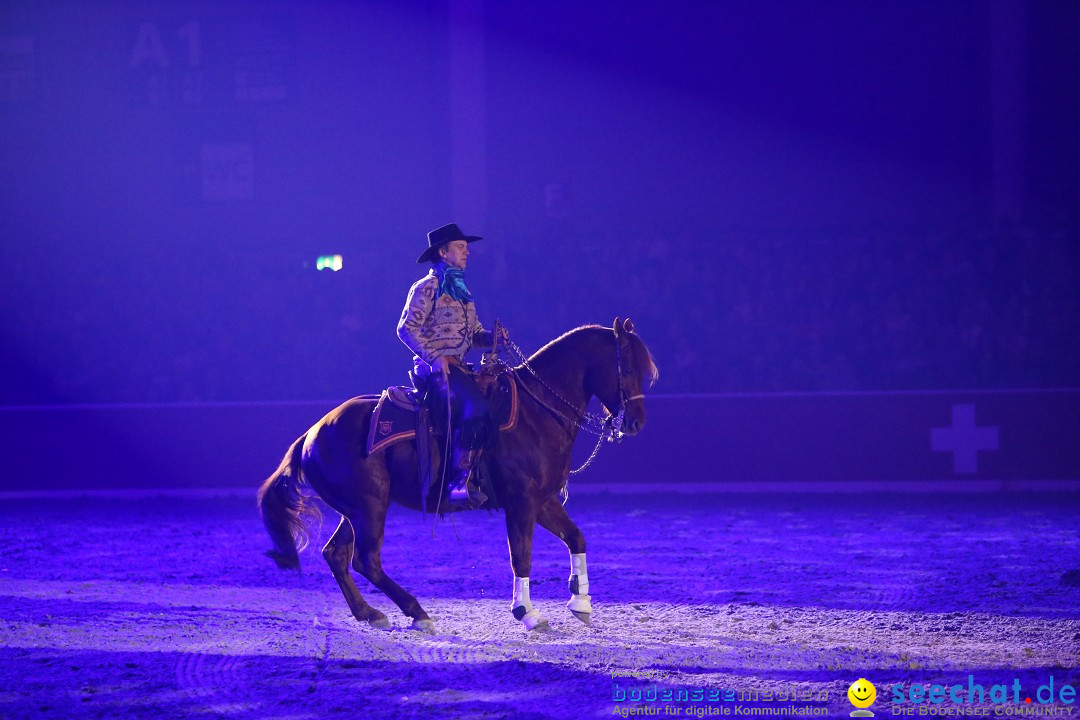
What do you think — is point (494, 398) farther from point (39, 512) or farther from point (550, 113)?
point (550, 113)

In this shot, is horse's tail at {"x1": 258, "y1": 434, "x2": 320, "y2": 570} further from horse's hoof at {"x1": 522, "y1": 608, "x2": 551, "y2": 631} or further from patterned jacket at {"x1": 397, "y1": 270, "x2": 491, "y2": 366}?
horse's hoof at {"x1": 522, "y1": 608, "x2": 551, "y2": 631}

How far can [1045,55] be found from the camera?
56.1ft

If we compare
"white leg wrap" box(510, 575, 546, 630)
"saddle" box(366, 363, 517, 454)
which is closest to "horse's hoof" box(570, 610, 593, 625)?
"white leg wrap" box(510, 575, 546, 630)

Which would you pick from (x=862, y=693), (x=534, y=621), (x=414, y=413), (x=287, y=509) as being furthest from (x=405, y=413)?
(x=862, y=693)

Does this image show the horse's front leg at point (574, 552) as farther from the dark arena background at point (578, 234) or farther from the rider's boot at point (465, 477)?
the dark arena background at point (578, 234)

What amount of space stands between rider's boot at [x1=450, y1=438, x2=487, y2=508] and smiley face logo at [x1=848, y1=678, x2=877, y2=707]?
94.5 inches

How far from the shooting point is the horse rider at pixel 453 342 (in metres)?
6.34

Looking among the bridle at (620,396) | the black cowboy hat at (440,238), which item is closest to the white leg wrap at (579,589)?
the bridle at (620,396)

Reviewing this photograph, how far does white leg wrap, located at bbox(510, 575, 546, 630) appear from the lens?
626 centimetres

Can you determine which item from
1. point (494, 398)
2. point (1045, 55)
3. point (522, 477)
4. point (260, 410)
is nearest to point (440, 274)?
point (494, 398)

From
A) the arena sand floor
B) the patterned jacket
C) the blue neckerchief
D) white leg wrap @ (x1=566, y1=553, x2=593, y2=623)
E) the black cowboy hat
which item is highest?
the black cowboy hat

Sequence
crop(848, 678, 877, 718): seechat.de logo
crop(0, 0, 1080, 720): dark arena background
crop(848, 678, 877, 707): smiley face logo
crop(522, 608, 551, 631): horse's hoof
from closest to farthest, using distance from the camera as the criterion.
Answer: crop(848, 678, 877, 718): seechat.de logo < crop(848, 678, 877, 707): smiley face logo < crop(522, 608, 551, 631): horse's hoof < crop(0, 0, 1080, 720): dark arena background

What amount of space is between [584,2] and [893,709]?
15.4m

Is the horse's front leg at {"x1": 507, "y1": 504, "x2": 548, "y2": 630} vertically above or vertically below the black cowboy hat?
below
